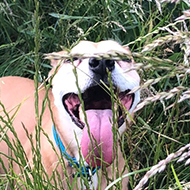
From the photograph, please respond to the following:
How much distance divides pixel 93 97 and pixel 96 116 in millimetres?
115

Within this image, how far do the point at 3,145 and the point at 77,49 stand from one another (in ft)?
2.63

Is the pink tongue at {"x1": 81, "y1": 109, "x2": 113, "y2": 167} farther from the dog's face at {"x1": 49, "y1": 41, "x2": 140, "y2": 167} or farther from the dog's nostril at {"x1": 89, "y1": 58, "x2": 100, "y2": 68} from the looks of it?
the dog's nostril at {"x1": 89, "y1": 58, "x2": 100, "y2": 68}

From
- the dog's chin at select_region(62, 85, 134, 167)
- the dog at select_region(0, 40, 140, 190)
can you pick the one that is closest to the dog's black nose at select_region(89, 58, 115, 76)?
the dog at select_region(0, 40, 140, 190)

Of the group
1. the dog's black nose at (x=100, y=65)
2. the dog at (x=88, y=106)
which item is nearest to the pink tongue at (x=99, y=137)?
the dog at (x=88, y=106)

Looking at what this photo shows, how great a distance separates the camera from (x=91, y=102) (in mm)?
1910

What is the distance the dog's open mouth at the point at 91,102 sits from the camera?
6.05 ft

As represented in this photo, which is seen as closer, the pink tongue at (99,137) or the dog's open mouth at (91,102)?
the pink tongue at (99,137)

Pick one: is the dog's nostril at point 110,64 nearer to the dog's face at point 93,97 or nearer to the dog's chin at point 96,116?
the dog's face at point 93,97

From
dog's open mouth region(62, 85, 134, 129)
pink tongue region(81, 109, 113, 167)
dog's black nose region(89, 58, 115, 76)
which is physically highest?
dog's black nose region(89, 58, 115, 76)

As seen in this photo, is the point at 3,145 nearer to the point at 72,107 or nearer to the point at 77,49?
the point at 72,107

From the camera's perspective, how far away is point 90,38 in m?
2.66

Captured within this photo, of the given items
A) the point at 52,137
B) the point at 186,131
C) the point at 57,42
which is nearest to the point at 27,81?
the point at 57,42

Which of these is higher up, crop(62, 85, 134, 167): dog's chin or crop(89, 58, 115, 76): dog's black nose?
crop(89, 58, 115, 76): dog's black nose

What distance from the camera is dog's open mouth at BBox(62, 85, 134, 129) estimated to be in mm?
1843
